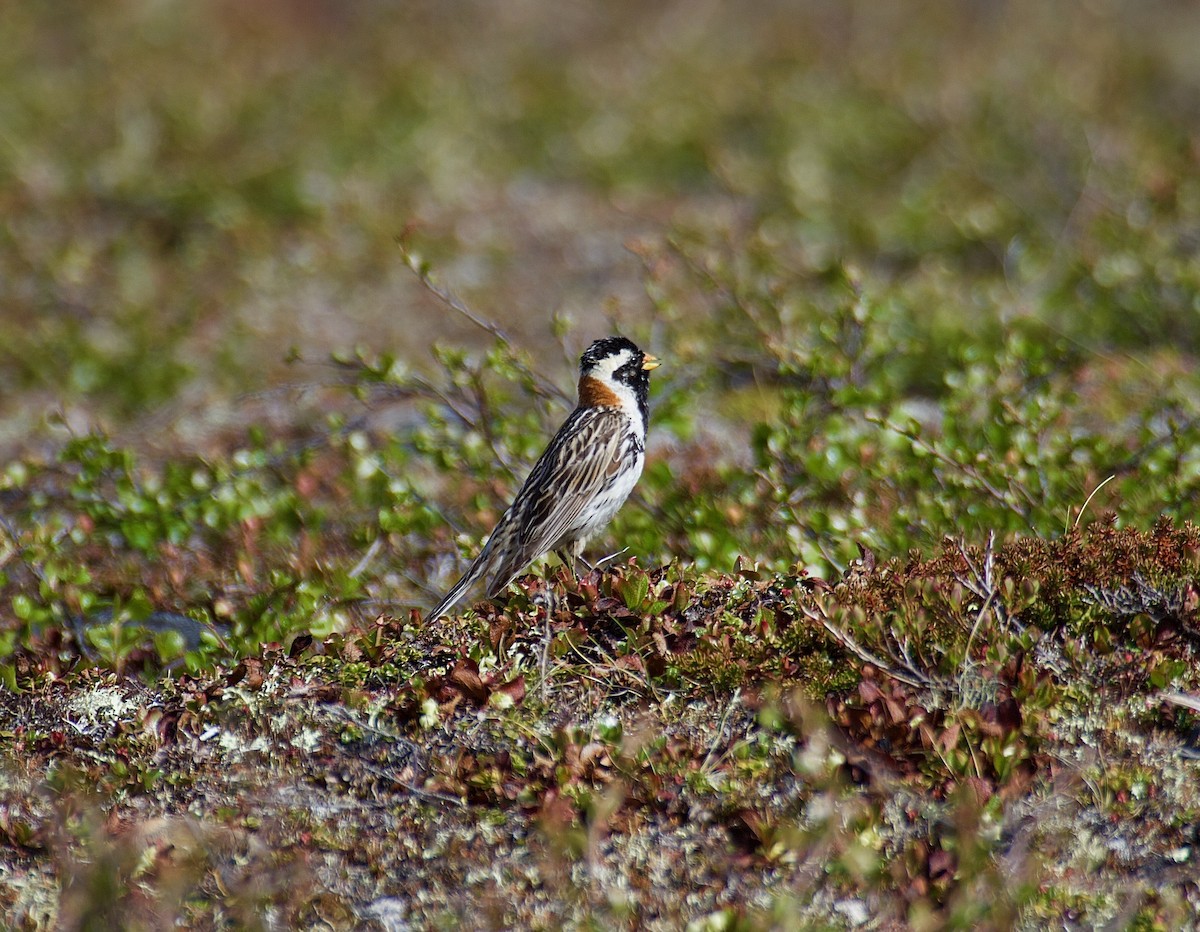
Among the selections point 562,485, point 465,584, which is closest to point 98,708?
point 465,584

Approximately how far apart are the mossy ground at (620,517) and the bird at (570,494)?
0.35 meters

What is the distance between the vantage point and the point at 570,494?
691 centimetres

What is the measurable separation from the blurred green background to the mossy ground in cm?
7

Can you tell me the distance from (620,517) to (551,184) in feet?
30.2

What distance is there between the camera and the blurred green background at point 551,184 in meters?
12.0

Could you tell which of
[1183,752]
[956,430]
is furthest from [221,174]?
[1183,752]

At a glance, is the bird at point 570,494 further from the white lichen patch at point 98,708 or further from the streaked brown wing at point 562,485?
the white lichen patch at point 98,708

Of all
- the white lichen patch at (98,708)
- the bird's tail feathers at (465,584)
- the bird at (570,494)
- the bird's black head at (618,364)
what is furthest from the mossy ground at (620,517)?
the bird's black head at (618,364)

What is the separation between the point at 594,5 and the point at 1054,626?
1866 centimetres

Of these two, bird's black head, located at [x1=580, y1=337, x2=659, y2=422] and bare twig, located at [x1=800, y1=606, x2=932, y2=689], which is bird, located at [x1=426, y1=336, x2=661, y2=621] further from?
bare twig, located at [x1=800, y1=606, x2=932, y2=689]

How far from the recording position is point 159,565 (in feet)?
26.4

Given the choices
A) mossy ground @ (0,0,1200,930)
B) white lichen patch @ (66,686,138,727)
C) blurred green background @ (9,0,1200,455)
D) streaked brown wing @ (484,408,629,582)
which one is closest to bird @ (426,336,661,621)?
streaked brown wing @ (484,408,629,582)

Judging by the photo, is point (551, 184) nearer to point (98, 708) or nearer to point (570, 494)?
point (570, 494)

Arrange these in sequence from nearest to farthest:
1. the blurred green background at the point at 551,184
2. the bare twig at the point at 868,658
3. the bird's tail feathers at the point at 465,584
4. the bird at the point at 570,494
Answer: the bare twig at the point at 868,658, the bird's tail feathers at the point at 465,584, the bird at the point at 570,494, the blurred green background at the point at 551,184
